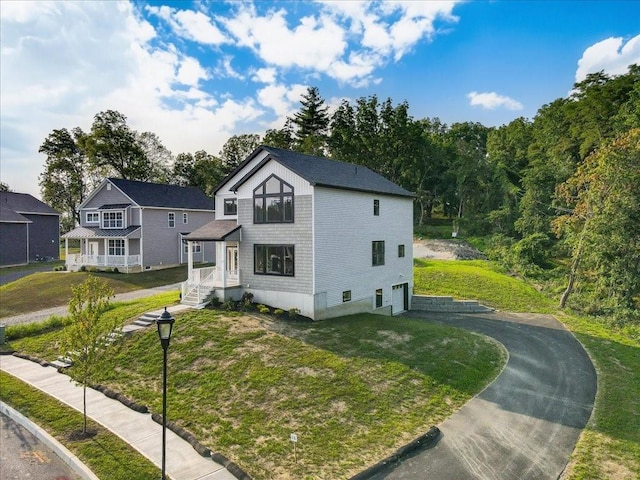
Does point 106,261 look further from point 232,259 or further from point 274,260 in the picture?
point 274,260

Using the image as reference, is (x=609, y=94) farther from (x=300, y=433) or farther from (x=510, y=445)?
(x=300, y=433)

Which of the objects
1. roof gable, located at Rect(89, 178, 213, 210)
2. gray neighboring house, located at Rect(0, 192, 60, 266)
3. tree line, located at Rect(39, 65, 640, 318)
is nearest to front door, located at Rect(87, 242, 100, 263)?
roof gable, located at Rect(89, 178, 213, 210)

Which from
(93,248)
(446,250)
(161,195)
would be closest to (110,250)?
(93,248)

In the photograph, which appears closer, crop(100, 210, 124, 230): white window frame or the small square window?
the small square window

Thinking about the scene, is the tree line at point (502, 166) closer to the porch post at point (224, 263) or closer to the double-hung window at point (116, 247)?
the double-hung window at point (116, 247)

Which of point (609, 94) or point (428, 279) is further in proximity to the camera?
point (609, 94)

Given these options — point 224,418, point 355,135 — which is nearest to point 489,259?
point 355,135

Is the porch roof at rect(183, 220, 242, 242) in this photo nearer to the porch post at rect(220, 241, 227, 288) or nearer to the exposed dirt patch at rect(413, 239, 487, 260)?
the porch post at rect(220, 241, 227, 288)
